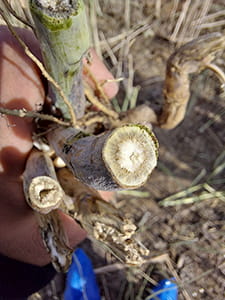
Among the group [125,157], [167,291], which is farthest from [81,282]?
[125,157]

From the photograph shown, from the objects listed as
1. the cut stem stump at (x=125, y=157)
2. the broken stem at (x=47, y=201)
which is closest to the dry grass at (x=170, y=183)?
the broken stem at (x=47, y=201)

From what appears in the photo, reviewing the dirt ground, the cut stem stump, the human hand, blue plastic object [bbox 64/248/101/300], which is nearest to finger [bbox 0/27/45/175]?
the human hand

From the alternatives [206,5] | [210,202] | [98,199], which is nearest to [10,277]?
[98,199]

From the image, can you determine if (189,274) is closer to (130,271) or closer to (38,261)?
(130,271)

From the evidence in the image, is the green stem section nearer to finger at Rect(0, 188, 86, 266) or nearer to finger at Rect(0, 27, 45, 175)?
finger at Rect(0, 27, 45, 175)

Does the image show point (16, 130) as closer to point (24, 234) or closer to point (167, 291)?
point (24, 234)

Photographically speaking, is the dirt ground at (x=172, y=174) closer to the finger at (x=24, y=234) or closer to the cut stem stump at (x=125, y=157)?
the finger at (x=24, y=234)

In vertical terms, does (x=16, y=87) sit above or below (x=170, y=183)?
above
